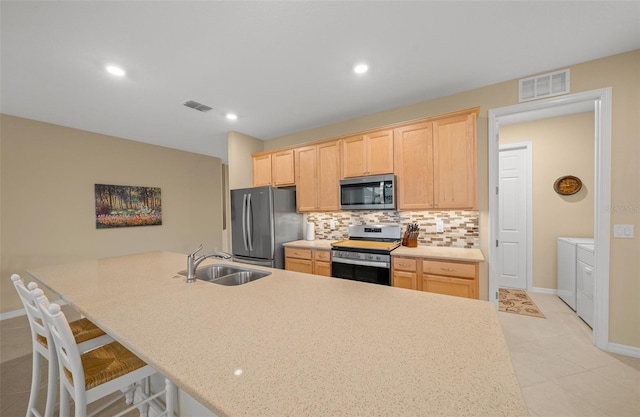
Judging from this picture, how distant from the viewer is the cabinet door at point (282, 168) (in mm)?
3874

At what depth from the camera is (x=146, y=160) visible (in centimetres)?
474

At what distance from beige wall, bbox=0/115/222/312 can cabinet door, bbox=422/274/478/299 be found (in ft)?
16.1

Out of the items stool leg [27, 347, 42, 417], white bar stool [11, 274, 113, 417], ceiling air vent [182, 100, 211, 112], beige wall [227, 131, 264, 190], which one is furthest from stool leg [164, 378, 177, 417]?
beige wall [227, 131, 264, 190]

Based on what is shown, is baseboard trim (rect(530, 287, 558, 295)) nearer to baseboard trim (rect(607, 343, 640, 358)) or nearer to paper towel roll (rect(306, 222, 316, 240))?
baseboard trim (rect(607, 343, 640, 358))

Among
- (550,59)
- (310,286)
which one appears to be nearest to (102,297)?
(310,286)

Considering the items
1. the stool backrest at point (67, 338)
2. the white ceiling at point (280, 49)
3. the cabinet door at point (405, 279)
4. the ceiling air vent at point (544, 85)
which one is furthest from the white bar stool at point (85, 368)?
the ceiling air vent at point (544, 85)

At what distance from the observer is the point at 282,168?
3965 millimetres

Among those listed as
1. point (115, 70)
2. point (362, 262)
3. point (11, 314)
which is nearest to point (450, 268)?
point (362, 262)

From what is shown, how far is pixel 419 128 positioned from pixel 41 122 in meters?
5.20

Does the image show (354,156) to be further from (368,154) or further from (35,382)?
(35,382)

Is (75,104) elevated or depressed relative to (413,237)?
elevated

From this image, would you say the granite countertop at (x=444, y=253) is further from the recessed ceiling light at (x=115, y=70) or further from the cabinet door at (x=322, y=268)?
the recessed ceiling light at (x=115, y=70)

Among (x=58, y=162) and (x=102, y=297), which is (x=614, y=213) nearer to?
(x=102, y=297)

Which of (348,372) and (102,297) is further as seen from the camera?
(102,297)
